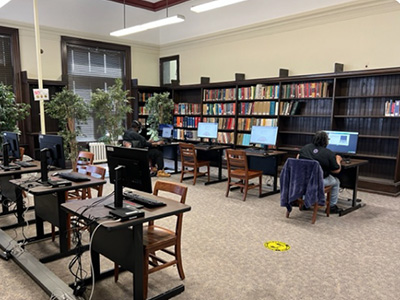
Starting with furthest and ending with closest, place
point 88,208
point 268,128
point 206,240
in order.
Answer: point 268,128 < point 206,240 < point 88,208

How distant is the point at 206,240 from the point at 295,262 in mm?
936

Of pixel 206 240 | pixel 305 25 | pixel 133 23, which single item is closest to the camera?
pixel 206 240

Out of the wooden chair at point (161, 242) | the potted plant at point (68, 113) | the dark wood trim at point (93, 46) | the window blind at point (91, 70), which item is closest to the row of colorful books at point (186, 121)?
the dark wood trim at point (93, 46)

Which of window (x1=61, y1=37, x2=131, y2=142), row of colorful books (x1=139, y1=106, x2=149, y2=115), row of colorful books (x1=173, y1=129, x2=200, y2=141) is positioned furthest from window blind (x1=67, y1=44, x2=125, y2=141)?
row of colorful books (x1=173, y1=129, x2=200, y2=141)

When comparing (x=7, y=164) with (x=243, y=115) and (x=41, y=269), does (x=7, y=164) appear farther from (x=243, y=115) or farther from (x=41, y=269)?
(x=243, y=115)

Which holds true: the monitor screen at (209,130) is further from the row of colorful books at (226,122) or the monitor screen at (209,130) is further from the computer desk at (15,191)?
the computer desk at (15,191)

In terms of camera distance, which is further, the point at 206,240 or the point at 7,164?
the point at 7,164

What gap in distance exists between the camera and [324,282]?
2.51m

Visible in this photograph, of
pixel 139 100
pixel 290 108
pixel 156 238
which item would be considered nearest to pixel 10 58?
pixel 139 100

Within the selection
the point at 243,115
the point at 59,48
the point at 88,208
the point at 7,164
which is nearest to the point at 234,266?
the point at 88,208

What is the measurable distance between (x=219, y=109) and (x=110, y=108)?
8.15 feet

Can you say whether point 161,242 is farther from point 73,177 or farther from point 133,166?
point 73,177

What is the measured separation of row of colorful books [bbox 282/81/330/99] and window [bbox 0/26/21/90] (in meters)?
5.65

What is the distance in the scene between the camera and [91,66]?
7.89 m
